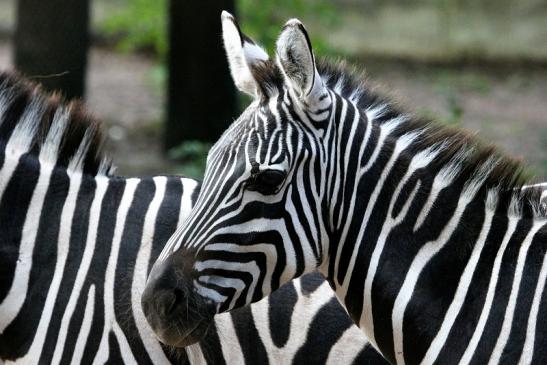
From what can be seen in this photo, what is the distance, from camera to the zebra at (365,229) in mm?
3496

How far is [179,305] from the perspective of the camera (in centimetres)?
350

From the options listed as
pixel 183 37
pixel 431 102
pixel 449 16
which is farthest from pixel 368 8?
pixel 183 37

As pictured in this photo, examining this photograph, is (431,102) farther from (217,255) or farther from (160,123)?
(217,255)

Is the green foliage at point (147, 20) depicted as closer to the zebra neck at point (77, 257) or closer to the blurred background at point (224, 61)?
the blurred background at point (224, 61)

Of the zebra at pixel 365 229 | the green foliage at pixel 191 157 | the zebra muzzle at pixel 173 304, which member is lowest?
the zebra muzzle at pixel 173 304

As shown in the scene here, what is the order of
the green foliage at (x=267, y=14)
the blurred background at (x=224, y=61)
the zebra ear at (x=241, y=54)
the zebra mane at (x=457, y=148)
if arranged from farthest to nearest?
the green foliage at (x=267, y=14), the blurred background at (x=224, y=61), the zebra ear at (x=241, y=54), the zebra mane at (x=457, y=148)

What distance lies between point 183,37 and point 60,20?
2655mm

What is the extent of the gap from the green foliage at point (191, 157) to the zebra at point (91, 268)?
3.97 m

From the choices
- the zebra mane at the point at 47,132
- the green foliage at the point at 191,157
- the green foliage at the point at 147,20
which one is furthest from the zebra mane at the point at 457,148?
the green foliage at the point at 147,20

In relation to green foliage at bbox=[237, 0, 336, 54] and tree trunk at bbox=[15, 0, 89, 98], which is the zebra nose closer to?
tree trunk at bbox=[15, 0, 89, 98]

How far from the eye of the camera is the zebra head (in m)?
3.49

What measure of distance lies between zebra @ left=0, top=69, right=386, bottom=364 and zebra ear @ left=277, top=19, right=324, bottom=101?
1076 millimetres

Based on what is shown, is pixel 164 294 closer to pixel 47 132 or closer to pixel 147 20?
pixel 47 132

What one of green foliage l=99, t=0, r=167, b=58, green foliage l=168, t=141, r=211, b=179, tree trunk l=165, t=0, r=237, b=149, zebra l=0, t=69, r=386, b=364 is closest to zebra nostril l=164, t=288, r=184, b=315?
zebra l=0, t=69, r=386, b=364
